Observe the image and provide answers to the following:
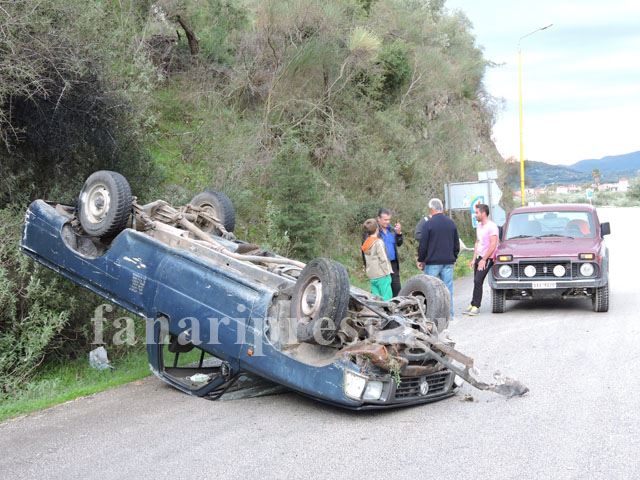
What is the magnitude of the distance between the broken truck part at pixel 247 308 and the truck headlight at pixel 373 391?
12mm

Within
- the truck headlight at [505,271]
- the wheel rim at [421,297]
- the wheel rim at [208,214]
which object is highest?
the wheel rim at [208,214]

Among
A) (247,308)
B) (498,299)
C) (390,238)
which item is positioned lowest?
(498,299)

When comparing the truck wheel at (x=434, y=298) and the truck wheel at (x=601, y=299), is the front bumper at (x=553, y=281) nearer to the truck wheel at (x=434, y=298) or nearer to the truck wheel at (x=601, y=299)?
the truck wheel at (x=601, y=299)

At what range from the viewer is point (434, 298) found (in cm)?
721

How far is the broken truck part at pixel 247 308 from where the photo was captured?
19.7 ft

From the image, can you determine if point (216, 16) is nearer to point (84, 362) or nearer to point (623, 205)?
point (84, 362)

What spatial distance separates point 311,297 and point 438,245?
5.23 m

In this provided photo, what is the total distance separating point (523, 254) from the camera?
1174 cm

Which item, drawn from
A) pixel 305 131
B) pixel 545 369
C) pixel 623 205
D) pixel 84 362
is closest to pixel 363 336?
pixel 545 369

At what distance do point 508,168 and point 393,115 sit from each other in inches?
665

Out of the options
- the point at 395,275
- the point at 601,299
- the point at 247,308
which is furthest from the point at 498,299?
the point at 247,308

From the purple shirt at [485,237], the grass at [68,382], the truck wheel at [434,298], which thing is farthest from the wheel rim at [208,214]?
the purple shirt at [485,237]

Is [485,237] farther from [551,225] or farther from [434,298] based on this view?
[434,298]

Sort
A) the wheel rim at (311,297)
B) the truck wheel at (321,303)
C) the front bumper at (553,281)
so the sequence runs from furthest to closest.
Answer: the front bumper at (553,281) → the wheel rim at (311,297) → the truck wheel at (321,303)
